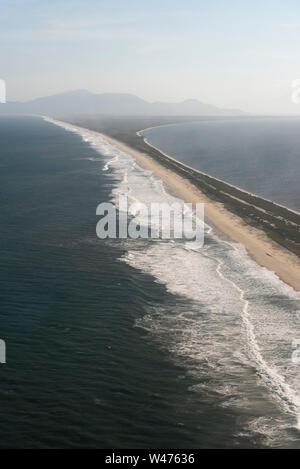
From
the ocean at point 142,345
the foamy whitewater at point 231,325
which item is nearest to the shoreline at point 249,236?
the foamy whitewater at point 231,325

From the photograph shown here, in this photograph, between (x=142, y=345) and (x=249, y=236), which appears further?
(x=249, y=236)

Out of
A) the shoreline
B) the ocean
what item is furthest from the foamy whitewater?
the shoreline

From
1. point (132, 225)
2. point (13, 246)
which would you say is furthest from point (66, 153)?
point (13, 246)

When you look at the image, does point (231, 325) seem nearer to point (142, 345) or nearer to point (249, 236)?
point (142, 345)

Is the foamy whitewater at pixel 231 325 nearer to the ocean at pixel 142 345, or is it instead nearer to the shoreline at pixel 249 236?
the ocean at pixel 142 345

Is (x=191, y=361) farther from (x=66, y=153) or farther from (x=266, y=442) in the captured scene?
(x=66, y=153)

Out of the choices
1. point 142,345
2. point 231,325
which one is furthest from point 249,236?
point 142,345

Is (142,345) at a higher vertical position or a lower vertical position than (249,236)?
lower
